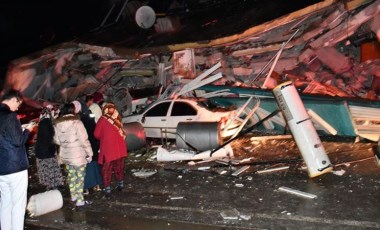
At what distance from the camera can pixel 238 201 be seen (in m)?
6.10

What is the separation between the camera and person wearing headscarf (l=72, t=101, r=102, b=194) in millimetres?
6789

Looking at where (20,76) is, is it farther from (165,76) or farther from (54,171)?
(54,171)

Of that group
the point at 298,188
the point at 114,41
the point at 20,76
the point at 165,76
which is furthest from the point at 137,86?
the point at 298,188

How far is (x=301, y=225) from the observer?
16.5 ft

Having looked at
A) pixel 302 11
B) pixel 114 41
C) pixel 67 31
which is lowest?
pixel 302 11

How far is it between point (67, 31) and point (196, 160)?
23246 millimetres

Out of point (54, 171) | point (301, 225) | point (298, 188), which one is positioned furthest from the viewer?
point (54, 171)

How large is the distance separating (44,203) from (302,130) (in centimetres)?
507

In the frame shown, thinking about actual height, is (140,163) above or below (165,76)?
below

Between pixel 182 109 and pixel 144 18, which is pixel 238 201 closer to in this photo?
pixel 182 109

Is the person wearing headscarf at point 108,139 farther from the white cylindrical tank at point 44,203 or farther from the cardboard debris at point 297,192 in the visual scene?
the cardboard debris at point 297,192

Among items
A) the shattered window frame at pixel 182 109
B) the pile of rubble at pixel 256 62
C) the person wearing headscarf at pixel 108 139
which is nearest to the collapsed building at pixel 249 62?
the pile of rubble at pixel 256 62

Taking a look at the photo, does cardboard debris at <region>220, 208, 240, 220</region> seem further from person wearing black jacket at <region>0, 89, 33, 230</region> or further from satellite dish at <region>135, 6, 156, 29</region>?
satellite dish at <region>135, 6, 156, 29</region>

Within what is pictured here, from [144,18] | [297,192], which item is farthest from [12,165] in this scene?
[144,18]
